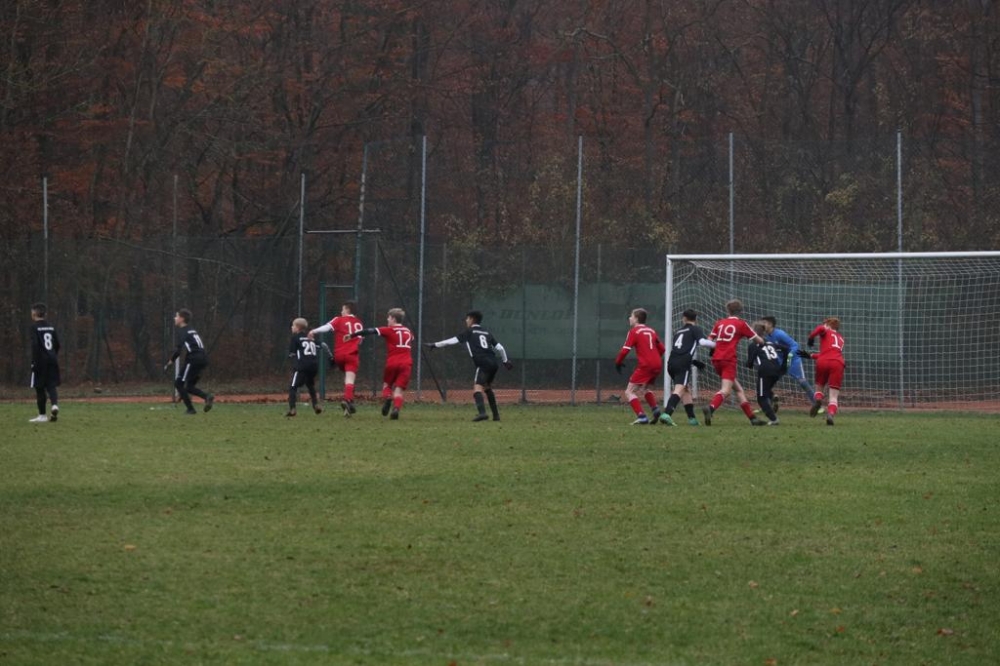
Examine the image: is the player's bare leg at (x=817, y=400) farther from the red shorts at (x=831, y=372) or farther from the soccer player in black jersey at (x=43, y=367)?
the soccer player in black jersey at (x=43, y=367)

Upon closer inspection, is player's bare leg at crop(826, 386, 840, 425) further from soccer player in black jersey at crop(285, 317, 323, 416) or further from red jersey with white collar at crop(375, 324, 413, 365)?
soccer player in black jersey at crop(285, 317, 323, 416)

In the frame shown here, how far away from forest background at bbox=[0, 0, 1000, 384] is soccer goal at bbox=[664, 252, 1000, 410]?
51.5 inches

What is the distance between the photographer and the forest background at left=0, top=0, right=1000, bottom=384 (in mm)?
29266

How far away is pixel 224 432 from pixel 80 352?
42.3 ft

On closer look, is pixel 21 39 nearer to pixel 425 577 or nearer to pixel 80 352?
pixel 80 352

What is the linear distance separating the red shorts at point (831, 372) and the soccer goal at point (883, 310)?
3.80 m

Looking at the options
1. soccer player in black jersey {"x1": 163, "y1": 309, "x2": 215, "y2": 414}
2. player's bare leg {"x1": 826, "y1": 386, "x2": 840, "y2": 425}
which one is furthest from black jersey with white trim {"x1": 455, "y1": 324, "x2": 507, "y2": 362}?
player's bare leg {"x1": 826, "y1": 386, "x2": 840, "y2": 425}

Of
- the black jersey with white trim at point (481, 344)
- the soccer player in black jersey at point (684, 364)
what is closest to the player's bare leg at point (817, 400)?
the soccer player in black jersey at point (684, 364)

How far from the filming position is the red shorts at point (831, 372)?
22109 mm

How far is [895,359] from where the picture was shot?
27.0m

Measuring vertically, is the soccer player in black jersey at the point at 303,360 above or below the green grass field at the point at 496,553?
above

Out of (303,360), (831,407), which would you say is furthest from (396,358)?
(831,407)

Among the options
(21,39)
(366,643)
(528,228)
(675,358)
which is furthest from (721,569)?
(21,39)

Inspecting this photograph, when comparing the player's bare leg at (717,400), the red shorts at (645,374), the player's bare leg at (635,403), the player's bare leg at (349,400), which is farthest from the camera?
the player's bare leg at (349,400)
